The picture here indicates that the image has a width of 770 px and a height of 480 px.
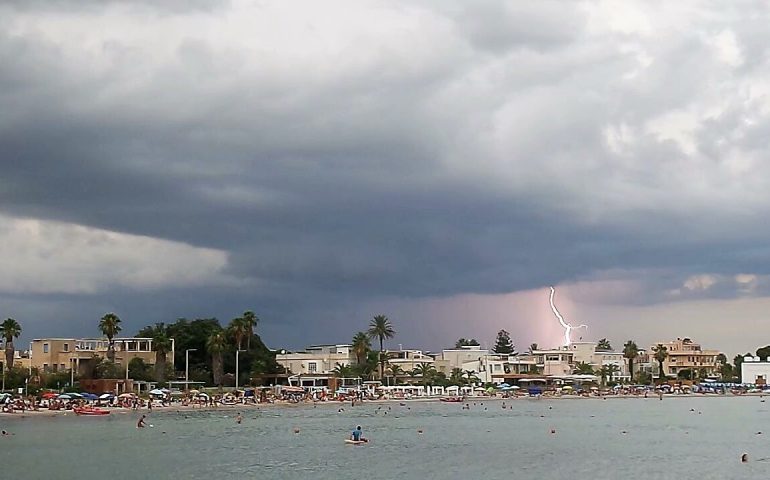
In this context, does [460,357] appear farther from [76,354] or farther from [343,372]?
[76,354]

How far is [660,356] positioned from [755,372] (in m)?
17.9

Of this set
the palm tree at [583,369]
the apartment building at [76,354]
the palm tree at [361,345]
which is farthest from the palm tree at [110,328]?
the palm tree at [583,369]

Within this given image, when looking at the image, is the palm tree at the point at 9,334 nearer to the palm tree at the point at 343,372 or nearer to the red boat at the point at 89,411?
the red boat at the point at 89,411

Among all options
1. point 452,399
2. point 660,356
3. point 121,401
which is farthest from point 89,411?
point 660,356

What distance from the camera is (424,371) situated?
531ft

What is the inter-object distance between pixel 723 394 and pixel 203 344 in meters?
98.8

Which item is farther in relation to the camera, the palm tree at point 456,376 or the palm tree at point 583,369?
the palm tree at point 583,369

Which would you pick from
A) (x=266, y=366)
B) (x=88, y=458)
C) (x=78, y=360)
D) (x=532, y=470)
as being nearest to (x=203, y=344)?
(x=266, y=366)

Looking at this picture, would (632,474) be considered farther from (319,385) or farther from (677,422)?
(319,385)

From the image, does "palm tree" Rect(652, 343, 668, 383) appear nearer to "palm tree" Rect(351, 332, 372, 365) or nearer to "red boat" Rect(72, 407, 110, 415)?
"palm tree" Rect(351, 332, 372, 365)

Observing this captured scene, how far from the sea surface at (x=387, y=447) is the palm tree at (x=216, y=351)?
82.7 ft

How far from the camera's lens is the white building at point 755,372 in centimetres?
18675

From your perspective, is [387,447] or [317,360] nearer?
[387,447]

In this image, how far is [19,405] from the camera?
9694 centimetres
